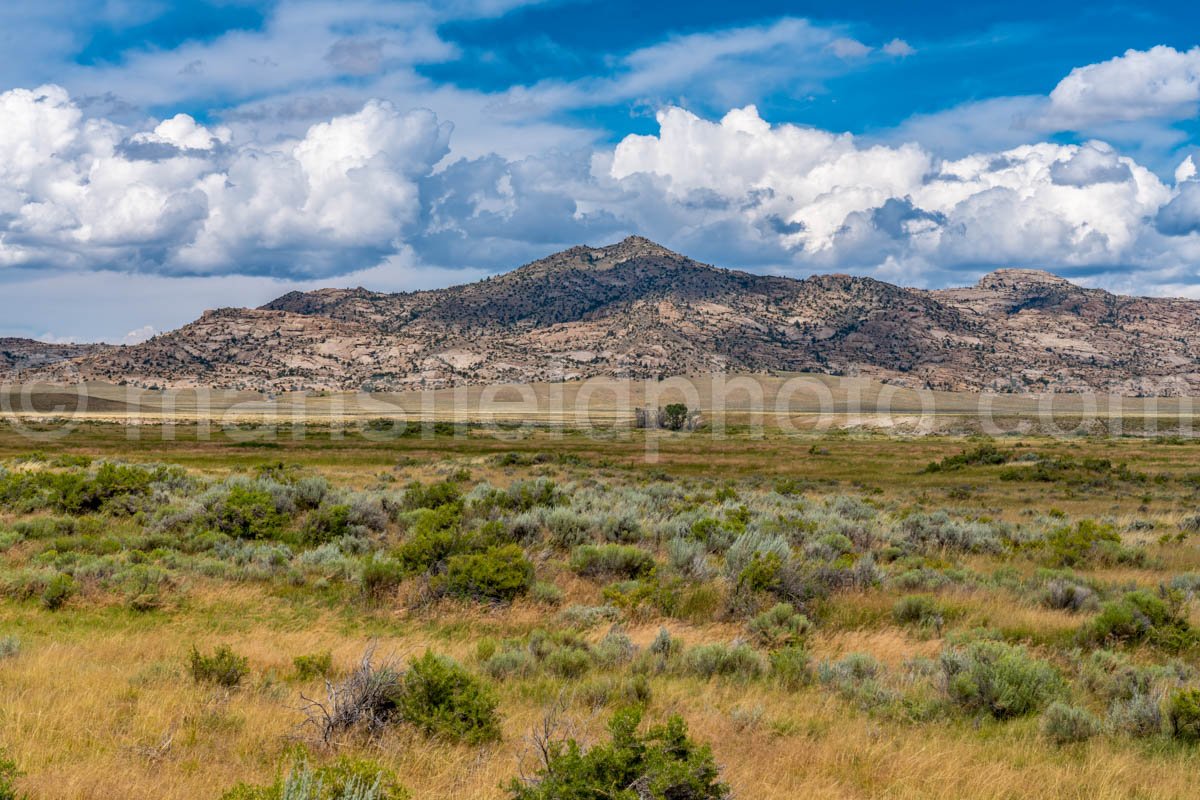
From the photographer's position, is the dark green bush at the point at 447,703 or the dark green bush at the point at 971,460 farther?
the dark green bush at the point at 971,460

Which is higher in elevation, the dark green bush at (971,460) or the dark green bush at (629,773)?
the dark green bush at (629,773)

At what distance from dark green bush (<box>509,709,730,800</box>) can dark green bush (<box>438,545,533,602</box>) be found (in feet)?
21.2

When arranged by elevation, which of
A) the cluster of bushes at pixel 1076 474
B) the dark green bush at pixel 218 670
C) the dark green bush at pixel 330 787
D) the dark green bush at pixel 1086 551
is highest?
the dark green bush at pixel 330 787

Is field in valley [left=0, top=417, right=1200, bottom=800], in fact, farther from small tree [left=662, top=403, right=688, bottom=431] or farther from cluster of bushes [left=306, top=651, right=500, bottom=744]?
small tree [left=662, top=403, right=688, bottom=431]

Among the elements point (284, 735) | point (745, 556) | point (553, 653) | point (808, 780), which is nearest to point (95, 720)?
point (284, 735)

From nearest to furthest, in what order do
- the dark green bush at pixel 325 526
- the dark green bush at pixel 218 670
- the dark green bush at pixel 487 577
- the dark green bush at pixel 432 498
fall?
1. the dark green bush at pixel 218 670
2. the dark green bush at pixel 487 577
3. the dark green bush at pixel 325 526
4. the dark green bush at pixel 432 498

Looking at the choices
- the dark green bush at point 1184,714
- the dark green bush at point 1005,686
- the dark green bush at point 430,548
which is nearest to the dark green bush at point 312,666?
the dark green bush at point 430,548

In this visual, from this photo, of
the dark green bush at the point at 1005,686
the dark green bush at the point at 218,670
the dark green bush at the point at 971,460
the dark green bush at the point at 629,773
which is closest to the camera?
the dark green bush at the point at 629,773

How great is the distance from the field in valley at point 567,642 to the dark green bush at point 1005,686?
0.03 meters

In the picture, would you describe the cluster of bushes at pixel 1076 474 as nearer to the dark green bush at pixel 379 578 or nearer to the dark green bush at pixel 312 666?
the dark green bush at pixel 379 578

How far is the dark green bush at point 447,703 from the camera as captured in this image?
19.2 ft

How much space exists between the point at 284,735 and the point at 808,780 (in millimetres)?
4193

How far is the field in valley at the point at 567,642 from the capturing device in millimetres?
5426

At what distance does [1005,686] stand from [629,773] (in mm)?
4540
